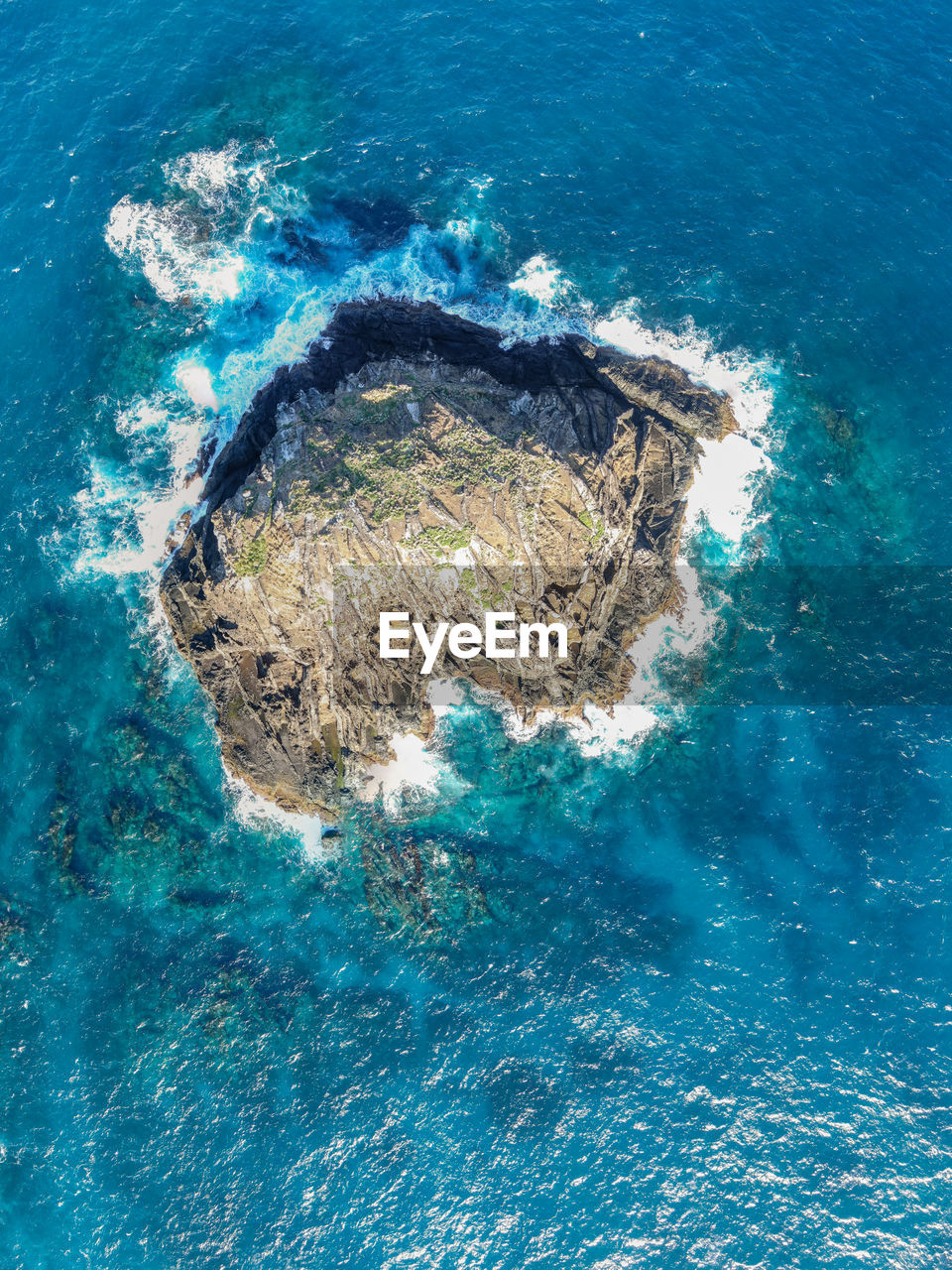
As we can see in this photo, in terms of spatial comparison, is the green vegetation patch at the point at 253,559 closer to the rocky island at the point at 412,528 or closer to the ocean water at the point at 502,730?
the rocky island at the point at 412,528

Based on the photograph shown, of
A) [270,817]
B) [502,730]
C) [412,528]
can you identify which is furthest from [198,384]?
[502,730]

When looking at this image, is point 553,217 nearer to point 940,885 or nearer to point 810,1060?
point 940,885

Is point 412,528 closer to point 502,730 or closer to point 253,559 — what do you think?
point 253,559

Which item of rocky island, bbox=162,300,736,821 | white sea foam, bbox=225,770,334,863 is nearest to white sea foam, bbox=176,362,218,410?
rocky island, bbox=162,300,736,821

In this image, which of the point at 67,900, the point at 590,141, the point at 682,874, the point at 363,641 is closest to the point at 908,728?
the point at 682,874

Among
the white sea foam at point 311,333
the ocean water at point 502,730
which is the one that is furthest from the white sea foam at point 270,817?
the white sea foam at point 311,333

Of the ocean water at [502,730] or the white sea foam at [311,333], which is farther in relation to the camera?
the white sea foam at [311,333]
